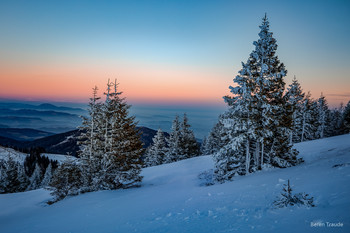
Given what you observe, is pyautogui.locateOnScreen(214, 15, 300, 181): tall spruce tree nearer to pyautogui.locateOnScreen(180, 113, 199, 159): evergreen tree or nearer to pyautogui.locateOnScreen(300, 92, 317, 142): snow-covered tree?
pyautogui.locateOnScreen(180, 113, 199, 159): evergreen tree

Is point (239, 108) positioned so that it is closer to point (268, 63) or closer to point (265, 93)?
point (265, 93)

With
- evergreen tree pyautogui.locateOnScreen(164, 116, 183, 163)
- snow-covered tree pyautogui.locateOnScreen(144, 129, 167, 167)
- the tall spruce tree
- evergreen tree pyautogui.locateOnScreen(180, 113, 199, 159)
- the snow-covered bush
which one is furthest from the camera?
snow-covered tree pyautogui.locateOnScreen(144, 129, 167, 167)

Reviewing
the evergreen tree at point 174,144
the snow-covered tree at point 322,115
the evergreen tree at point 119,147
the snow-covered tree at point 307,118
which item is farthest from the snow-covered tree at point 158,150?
the snow-covered tree at point 322,115

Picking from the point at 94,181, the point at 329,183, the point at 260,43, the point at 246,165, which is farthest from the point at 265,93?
the point at 94,181

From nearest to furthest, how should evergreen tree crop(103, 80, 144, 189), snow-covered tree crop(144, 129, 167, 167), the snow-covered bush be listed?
the snow-covered bush < evergreen tree crop(103, 80, 144, 189) < snow-covered tree crop(144, 129, 167, 167)

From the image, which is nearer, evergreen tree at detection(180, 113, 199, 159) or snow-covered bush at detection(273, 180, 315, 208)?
snow-covered bush at detection(273, 180, 315, 208)

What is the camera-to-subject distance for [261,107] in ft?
42.9

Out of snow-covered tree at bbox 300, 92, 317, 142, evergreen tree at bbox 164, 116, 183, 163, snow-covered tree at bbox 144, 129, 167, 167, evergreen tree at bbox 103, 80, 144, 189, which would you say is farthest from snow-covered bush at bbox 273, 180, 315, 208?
snow-covered tree at bbox 300, 92, 317, 142

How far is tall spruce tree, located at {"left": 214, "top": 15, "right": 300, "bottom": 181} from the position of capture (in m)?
13.3

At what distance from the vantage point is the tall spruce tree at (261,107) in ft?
43.5

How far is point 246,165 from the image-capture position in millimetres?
14039

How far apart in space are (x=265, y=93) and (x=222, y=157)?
6.47m

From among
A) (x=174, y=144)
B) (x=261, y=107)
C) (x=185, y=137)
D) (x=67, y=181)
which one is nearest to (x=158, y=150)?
(x=174, y=144)

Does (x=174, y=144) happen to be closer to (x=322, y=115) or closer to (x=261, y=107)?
(x=261, y=107)
